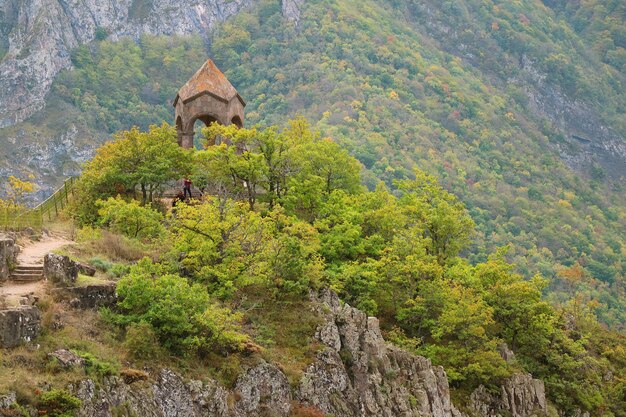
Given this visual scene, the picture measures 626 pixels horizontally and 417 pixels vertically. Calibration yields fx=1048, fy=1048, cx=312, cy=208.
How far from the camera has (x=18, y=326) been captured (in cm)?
2297

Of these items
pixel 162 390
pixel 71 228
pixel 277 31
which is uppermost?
pixel 162 390

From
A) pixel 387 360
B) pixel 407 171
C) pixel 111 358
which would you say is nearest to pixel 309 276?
A: pixel 387 360

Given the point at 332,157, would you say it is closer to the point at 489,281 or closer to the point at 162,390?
the point at 489,281

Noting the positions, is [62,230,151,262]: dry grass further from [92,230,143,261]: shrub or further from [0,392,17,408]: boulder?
[0,392,17,408]: boulder

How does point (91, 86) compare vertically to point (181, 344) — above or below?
below

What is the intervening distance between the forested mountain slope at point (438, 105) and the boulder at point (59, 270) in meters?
66.7

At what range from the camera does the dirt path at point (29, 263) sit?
2450 cm

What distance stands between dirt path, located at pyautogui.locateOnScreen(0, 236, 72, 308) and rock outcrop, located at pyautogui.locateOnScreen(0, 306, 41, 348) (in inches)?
27.8

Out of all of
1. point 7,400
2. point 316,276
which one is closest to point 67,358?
point 7,400

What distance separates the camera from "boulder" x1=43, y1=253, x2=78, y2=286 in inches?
1027

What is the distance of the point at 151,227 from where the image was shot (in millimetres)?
34656

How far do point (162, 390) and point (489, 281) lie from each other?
21276 millimetres

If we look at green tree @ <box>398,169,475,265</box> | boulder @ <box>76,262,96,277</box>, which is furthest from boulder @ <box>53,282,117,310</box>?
green tree @ <box>398,169,475,265</box>

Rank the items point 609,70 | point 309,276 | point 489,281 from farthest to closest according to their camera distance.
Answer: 1. point 609,70
2. point 489,281
3. point 309,276
